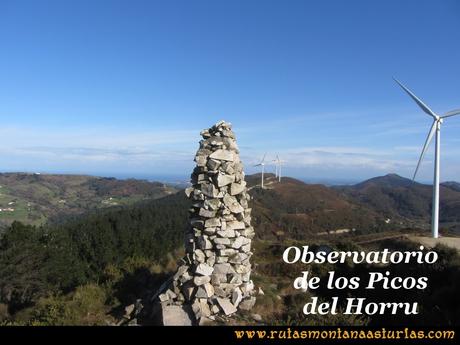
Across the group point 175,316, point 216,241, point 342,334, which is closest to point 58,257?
point 216,241

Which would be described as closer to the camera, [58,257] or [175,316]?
[175,316]

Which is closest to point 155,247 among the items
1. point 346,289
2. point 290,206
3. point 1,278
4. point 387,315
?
point 1,278

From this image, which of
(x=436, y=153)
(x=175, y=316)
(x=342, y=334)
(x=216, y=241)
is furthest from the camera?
(x=436, y=153)

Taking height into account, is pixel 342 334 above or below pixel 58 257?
above

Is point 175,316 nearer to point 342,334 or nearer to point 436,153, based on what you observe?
point 342,334

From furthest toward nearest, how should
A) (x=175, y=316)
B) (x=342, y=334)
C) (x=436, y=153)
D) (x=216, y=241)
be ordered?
(x=436, y=153) → (x=216, y=241) → (x=175, y=316) → (x=342, y=334)

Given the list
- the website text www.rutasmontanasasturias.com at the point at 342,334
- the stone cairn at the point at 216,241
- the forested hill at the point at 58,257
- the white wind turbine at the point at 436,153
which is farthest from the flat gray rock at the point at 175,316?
the white wind turbine at the point at 436,153

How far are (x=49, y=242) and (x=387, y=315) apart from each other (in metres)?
36.5

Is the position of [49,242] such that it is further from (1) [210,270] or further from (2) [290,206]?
(2) [290,206]

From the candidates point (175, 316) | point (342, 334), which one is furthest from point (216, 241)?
point (342, 334)

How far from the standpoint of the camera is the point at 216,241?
14.8 m

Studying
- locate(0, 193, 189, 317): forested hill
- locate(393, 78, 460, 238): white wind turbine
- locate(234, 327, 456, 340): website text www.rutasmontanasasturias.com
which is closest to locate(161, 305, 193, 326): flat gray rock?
locate(234, 327, 456, 340): website text www.rutasmontanasasturias.com

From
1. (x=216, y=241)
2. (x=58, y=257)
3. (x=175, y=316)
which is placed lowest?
(x=58, y=257)

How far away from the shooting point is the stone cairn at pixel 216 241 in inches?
562
